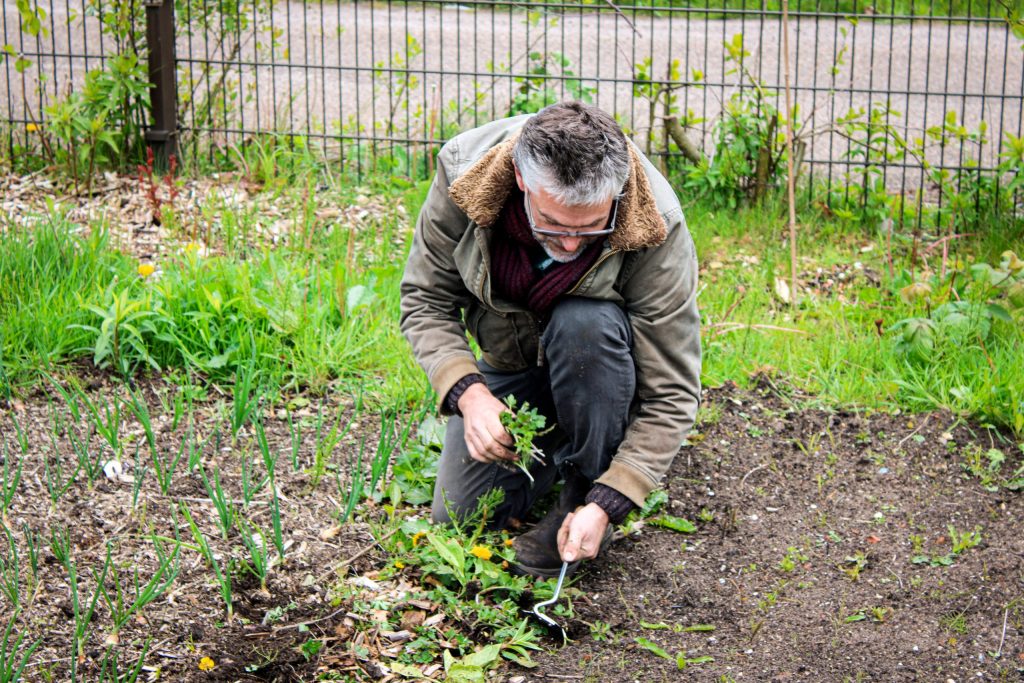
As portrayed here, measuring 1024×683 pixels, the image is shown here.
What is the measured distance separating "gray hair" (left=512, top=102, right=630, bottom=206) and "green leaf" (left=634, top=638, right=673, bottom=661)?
3.39ft

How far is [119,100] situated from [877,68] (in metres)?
6.41

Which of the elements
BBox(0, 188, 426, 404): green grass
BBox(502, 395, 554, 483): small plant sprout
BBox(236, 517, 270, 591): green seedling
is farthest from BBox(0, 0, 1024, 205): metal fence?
BBox(236, 517, 270, 591): green seedling

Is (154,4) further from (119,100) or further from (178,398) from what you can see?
(178,398)

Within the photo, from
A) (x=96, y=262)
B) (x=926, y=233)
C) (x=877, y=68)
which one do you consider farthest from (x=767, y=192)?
(x=877, y=68)

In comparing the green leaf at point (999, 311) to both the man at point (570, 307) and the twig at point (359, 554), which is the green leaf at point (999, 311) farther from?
the twig at point (359, 554)

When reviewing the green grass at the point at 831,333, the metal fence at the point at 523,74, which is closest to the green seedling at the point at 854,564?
the green grass at the point at 831,333

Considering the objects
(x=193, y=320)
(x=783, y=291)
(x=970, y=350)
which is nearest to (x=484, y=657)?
(x=193, y=320)

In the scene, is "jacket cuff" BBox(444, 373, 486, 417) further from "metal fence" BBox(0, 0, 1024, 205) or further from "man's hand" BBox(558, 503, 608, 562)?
"metal fence" BBox(0, 0, 1024, 205)

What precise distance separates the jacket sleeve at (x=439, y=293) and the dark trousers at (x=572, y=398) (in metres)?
0.23

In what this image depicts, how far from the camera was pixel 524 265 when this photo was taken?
9.03 feet

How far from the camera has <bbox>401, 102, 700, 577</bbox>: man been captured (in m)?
2.54

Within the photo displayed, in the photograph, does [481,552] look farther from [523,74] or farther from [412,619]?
[523,74]

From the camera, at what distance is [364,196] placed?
5340mm

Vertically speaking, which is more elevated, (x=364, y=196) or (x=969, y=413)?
(x=364, y=196)
